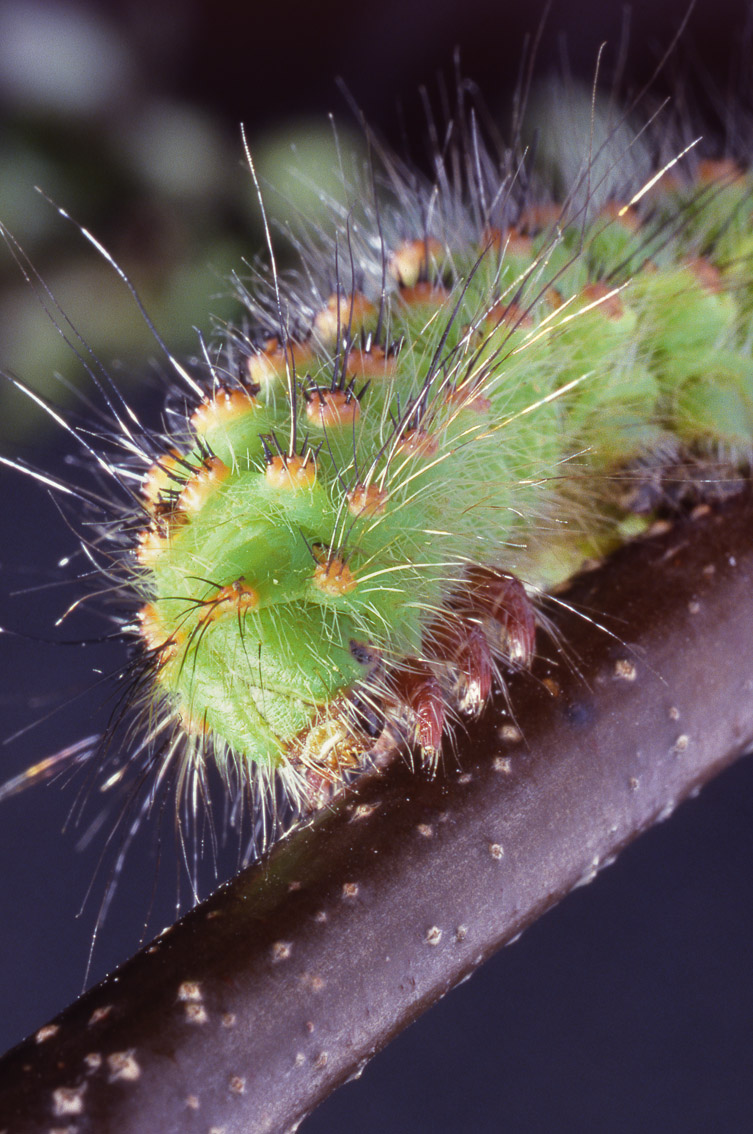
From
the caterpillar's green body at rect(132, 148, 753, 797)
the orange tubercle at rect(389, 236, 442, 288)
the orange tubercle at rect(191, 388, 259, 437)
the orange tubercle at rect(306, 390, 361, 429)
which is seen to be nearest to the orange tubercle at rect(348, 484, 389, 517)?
the caterpillar's green body at rect(132, 148, 753, 797)

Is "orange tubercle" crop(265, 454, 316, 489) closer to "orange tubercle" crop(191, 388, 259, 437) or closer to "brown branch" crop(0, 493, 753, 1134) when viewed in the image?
"orange tubercle" crop(191, 388, 259, 437)

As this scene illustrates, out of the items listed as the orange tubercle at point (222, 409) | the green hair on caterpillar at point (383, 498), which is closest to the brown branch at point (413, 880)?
the green hair on caterpillar at point (383, 498)

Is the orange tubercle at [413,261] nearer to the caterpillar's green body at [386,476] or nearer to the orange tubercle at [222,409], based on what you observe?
the caterpillar's green body at [386,476]

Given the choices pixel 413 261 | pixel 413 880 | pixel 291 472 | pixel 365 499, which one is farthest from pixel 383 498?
pixel 413 261

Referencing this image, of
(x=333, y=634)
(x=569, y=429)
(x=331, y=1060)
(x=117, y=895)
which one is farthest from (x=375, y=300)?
(x=117, y=895)

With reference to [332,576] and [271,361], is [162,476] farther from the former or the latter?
[332,576]

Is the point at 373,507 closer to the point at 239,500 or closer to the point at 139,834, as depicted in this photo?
the point at 239,500
